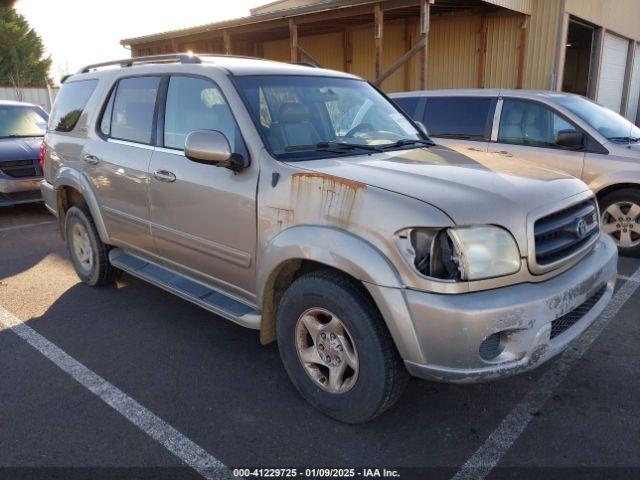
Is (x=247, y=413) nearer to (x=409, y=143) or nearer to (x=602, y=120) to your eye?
(x=409, y=143)

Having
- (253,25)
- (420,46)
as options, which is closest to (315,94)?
(420,46)

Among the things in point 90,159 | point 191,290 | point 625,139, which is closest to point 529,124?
point 625,139

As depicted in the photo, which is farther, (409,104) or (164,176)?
(409,104)

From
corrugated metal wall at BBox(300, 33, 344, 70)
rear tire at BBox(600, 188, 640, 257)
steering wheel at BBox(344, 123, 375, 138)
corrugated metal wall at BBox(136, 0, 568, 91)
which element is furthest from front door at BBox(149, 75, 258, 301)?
corrugated metal wall at BBox(300, 33, 344, 70)

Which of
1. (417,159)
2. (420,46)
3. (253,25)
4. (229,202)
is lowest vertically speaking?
(229,202)

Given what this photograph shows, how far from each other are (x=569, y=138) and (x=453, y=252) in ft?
13.3

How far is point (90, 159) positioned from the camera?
4375mm

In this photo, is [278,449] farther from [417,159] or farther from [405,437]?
[417,159]

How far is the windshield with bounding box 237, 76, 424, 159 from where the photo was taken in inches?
124

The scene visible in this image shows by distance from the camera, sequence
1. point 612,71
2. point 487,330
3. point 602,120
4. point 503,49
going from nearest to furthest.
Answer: point 487,330 → point 602,120 → point 503,49 → point 612,71

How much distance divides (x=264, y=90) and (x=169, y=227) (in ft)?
3.80

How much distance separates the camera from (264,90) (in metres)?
3.32

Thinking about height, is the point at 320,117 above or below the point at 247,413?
above

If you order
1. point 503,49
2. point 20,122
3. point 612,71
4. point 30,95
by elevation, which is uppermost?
point 503,49
